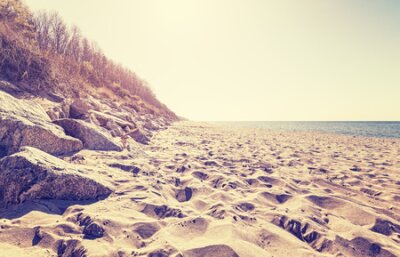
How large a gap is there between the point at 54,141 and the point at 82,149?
73 cm

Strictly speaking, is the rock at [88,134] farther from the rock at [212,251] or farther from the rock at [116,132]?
the rock at [212,251]

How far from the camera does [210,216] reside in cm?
294

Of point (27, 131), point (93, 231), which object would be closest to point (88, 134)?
point (27, 131)

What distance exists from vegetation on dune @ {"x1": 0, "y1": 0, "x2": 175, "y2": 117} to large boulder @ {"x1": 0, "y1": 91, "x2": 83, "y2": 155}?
6.35 feet

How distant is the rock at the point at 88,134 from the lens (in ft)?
16.9

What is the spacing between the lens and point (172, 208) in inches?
123

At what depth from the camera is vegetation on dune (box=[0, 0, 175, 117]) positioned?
5868 millimetres

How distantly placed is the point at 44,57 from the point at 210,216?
256 inches

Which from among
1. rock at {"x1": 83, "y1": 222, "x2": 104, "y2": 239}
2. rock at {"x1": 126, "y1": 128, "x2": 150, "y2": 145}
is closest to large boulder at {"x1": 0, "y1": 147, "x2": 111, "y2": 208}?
rock at {"x1": 83, "y1": 222, "x2": 104, "y2": 239}

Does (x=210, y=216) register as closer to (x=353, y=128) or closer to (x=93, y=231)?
(x=93, y=231)

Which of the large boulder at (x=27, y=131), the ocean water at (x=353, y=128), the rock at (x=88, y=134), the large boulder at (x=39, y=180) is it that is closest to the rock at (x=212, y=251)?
the large boulder at (x=39, y=180)

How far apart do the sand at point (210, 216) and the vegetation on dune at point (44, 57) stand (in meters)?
3.07

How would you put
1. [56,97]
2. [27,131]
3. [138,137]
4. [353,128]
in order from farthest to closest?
1. [353,128]
2. [138,137]
3. [56,97]
4. [27,131]

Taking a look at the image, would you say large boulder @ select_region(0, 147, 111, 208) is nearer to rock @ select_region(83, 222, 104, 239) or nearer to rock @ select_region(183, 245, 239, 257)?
rock @ select_region(83, 222, 104, 239)
